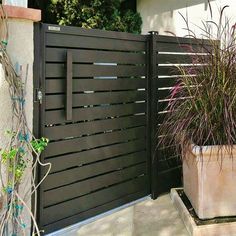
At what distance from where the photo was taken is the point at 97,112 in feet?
9.96

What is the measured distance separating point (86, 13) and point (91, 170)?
3.65 metres

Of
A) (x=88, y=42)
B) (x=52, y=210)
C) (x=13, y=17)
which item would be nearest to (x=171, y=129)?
(x=88, y=42)

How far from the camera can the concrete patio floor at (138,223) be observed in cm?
283

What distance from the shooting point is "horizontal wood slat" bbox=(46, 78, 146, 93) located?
270 cm

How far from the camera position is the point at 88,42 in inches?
113

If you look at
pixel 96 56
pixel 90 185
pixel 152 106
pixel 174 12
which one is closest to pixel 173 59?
pixel 152 106

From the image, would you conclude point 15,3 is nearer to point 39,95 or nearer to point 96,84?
point 39,95

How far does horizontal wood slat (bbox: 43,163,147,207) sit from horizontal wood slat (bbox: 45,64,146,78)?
0.93 meters

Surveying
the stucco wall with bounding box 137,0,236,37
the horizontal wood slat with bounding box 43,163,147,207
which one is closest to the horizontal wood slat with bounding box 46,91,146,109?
the horizontal wood slat with bounding box 43,163,147,207

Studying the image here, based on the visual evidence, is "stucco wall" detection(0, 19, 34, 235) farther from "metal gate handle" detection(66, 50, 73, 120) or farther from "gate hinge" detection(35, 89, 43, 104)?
"metal gate handle" detection(66, 50, 73, 120)

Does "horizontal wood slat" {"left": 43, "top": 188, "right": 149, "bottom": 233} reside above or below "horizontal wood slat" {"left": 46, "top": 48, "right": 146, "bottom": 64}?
below

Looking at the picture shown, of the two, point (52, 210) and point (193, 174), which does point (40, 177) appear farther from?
point (193, 174)

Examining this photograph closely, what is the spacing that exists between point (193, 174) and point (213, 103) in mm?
655

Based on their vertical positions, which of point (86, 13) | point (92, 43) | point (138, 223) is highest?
point (86, 13)
